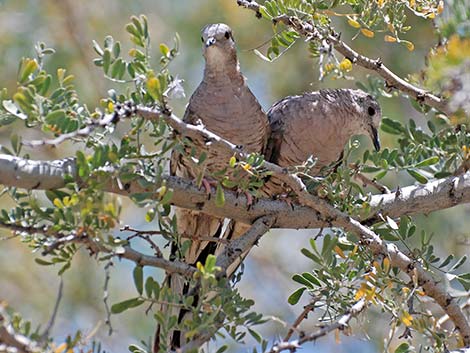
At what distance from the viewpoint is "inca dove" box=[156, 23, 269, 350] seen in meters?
3.34

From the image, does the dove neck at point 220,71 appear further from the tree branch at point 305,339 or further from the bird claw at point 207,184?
the tree branch at point 305,339

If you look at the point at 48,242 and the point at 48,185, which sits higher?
the point at 48,185

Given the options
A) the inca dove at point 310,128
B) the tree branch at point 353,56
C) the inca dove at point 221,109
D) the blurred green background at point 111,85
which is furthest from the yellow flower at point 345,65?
the blurred green background at point 111,85

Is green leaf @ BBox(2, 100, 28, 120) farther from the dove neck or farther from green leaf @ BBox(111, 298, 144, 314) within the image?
the dove neck

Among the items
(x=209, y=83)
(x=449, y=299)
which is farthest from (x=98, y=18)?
(x=449, y=299)

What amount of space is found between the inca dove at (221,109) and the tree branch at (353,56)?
0.86m

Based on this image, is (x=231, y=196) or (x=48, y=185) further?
(x=231, y=196)

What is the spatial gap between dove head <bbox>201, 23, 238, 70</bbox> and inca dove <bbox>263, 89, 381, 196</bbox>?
0.36 metres

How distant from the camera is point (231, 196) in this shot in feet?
8.95

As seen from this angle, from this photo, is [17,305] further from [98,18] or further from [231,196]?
[231,196]

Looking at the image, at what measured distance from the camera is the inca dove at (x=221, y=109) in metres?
3.34

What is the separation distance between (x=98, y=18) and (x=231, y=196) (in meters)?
3.50

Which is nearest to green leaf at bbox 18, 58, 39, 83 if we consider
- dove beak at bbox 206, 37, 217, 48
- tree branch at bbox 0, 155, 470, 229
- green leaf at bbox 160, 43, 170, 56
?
green leaf at bbox 160, 43, 170, 56

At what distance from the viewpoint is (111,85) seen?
18.1ft
